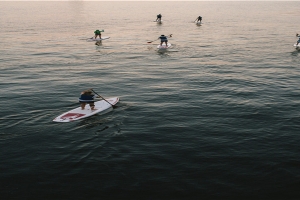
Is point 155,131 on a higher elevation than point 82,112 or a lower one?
lower

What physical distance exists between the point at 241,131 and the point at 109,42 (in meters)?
44.5

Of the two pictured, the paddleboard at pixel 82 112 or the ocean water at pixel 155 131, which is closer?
the ocean water at pixel 155 131

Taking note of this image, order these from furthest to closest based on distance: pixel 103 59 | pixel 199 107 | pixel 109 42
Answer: pixel 109 42
pixel 103 59
pixel 199 107

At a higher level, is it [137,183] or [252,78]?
[252,78]

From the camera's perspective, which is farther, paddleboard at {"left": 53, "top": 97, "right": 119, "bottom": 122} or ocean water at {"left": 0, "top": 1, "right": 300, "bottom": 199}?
paddleboard at {"left": 53, "top": 97, "right": 119, "bottom": 122}

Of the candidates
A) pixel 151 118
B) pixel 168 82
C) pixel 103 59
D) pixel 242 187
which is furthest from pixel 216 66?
pixel 242 187

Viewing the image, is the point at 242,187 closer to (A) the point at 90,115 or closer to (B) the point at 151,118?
(B) the point at 151,118

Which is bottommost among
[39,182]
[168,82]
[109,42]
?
[39,182]

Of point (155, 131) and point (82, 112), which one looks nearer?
point (155, 131)

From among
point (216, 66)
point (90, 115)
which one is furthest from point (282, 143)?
point (216, 66)

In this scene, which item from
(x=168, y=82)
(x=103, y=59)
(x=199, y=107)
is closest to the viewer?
(x=199, y=107)

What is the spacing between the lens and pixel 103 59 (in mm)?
45750

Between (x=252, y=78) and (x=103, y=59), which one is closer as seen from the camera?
(x=252, y=78)

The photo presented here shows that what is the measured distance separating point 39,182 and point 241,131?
12.1 m
